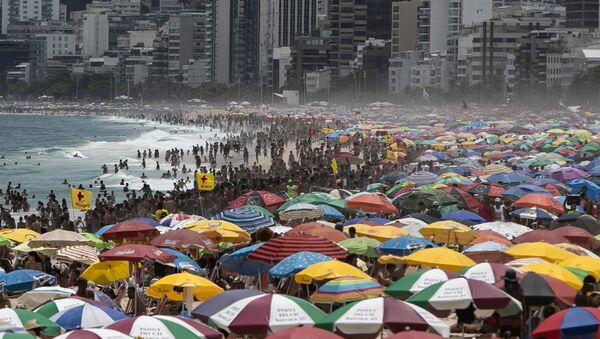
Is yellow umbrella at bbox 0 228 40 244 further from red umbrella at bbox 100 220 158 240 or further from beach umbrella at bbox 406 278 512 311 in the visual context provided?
beach umbrella at bbox 406 278 512 311

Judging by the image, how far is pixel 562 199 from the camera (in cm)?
A: 2380

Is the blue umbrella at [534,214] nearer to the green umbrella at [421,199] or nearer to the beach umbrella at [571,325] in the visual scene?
the green umbrella at [421,199]

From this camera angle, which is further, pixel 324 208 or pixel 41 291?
pixel 324 208

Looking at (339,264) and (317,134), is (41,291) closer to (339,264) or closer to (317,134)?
(339,264)

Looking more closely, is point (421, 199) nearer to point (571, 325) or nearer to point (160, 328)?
point (571, 325)

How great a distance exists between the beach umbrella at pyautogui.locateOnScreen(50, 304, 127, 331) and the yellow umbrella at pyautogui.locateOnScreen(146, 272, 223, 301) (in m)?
1.43

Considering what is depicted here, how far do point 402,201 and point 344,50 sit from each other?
14833cm

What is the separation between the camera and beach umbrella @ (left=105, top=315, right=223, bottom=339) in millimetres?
10570

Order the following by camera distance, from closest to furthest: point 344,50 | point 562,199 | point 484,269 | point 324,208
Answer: point 484,269 → point 324,208 → point 562,199 → point 344,50

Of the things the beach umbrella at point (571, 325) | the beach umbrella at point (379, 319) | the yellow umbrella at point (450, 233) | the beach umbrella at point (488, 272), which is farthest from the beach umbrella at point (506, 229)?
the beach umbrella at point (571, 325)

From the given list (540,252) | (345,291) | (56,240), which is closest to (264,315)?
(345,291)

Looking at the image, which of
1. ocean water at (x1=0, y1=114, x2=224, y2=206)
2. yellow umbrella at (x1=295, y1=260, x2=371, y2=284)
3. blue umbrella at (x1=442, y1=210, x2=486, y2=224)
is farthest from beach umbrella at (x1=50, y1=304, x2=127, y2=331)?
ocean water at (x1=0, y1=114, x2=224, y2=206)

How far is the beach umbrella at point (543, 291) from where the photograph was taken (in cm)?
1211

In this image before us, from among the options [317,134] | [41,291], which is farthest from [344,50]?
[41,291]
